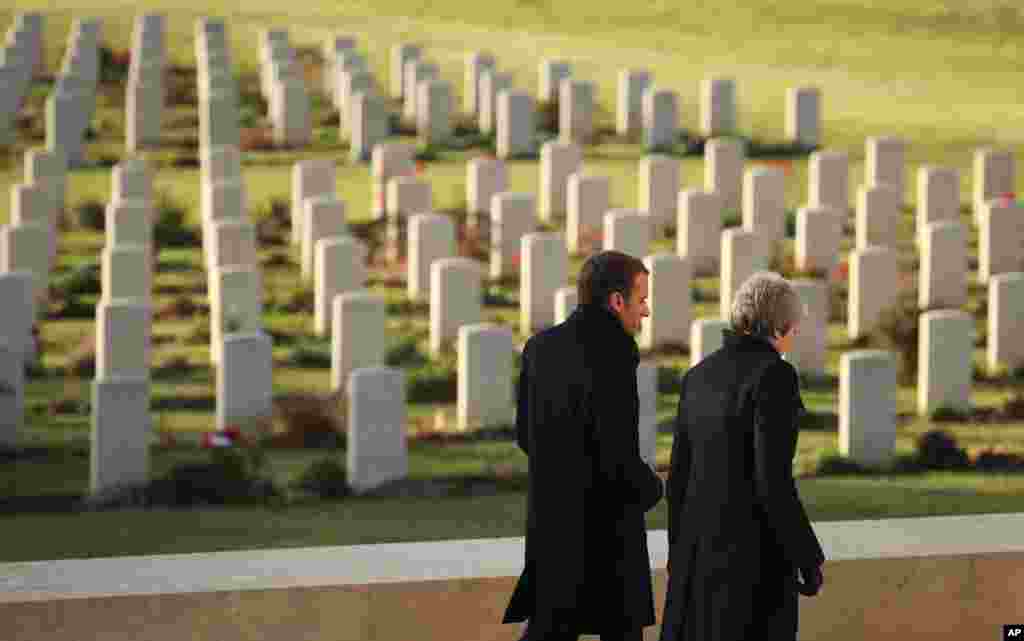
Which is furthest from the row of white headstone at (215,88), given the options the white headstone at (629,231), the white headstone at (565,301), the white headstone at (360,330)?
the white headstone at (565,301)

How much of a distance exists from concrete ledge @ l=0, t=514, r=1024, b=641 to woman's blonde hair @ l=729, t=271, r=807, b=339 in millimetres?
Answer: 954

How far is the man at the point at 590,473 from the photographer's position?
243 inches

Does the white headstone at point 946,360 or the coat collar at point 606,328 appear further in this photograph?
the white headstone at point 946,360

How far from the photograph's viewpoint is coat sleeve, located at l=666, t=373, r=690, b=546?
605 cm

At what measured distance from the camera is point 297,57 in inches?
1009

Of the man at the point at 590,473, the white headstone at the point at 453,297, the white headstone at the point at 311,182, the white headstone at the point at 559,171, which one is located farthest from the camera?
the white headstone at the point at 559,171

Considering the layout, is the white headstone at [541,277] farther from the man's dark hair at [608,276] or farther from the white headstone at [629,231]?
the man's dark hair at [608,276]

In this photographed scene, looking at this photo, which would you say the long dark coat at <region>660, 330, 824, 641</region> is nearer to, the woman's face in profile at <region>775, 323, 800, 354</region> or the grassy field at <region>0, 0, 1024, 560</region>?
the woman's face in profile at <region>775, 323, 800, 354</region>

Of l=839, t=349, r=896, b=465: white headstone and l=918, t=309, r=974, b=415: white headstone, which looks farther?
l=918, t=309, r=974, b=415: white headstone

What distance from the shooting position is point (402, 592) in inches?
257

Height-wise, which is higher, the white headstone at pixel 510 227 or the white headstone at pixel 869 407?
the white headstone at pixel 510 227

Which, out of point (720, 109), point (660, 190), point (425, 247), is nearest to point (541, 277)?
point (425, 247)

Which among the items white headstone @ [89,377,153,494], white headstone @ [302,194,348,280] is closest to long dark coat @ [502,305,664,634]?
white headstone @ [89,377,153,494]

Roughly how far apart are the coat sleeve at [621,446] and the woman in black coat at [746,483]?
3.0 inches
